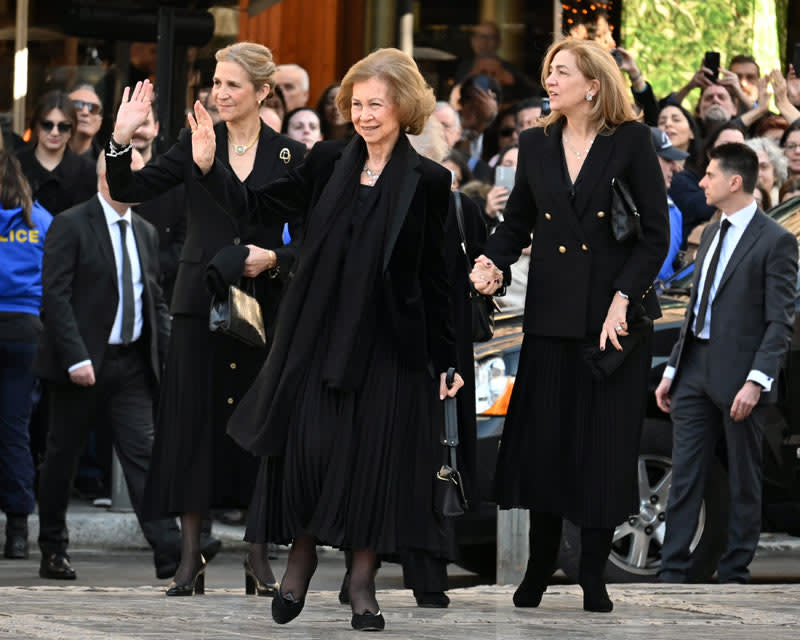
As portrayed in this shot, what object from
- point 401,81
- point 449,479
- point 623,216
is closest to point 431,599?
point 449,479

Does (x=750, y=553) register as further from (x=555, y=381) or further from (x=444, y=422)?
(x=444, y=422)

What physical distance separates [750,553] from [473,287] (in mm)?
2720

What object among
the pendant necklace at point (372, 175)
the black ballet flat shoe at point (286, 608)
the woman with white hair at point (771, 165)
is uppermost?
the pendant necklace at point (372, 175)

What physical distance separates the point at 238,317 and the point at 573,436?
1.36m

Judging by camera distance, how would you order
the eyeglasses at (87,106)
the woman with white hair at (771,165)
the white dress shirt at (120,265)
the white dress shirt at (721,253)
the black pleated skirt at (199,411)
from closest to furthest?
1. the black pleated skirt at (199,411)
2. the white dress shirt at (721,253)
3. the white dress shirt at (120,265)
4. the woman with white hair at (771,165)
5. the eyeglasses at (87,106)

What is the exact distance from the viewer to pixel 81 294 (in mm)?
10648

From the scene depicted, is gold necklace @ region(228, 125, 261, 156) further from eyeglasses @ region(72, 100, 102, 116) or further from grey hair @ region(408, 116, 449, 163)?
eyeglasses @ region(72, 100, 102, 116)

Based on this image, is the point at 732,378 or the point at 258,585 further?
the point at 732,378

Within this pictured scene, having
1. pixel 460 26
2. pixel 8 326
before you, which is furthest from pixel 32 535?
pixel 460 26

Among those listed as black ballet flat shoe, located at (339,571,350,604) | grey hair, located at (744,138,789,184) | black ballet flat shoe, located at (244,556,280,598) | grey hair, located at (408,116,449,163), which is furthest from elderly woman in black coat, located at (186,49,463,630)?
grey hair, located at (744,138,789,184)

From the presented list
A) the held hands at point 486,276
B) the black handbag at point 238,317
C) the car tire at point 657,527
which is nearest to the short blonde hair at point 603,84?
the held hands at point 486,276

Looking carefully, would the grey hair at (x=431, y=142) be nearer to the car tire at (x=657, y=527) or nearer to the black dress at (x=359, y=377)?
the black dress at (x=359, y=377)

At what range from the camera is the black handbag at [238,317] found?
303 inches

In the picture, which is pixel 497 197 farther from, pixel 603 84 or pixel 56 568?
pixel 603 84
